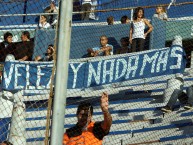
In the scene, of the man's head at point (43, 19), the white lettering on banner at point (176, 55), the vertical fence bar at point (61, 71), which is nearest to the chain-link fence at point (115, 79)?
the white lettering on banner at point (176, 55)

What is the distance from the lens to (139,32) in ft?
29.3

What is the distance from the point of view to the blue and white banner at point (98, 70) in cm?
843

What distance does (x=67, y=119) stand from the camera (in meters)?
8.28

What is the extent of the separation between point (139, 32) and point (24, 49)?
1685mm

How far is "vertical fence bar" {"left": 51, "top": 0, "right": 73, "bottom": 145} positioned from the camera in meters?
4.29

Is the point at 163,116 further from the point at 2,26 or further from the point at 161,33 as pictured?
the point at 2,26

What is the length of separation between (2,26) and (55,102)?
6563 mm

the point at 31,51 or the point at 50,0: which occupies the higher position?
the point at 50,0

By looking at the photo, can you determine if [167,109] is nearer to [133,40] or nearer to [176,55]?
[176,55]

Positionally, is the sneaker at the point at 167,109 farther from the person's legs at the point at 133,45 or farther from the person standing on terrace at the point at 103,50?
the person standing on terrace at the point at 103,50

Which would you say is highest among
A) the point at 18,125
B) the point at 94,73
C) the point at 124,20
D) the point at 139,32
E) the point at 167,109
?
the point at 124,20

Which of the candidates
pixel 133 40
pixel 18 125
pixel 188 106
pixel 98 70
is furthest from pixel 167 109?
pixel 18 125

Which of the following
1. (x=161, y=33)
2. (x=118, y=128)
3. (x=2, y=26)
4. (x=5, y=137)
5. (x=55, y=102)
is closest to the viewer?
(x=55, y=102)

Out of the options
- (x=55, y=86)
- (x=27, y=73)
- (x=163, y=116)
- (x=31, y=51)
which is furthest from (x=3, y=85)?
(x=55, y=86)
